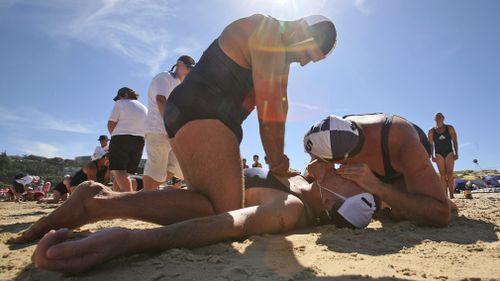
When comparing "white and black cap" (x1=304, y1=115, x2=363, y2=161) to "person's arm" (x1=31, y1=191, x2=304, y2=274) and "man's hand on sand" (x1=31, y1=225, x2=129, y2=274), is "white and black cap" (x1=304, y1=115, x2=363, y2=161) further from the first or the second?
"man's hand on sand" (x1=31, y1=225, x2=129, y2=274)

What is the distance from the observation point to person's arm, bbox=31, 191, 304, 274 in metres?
1.40

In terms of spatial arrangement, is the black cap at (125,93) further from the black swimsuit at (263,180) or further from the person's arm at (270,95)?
the person's arm at (270,95)

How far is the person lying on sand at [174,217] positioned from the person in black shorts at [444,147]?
630 centimetres

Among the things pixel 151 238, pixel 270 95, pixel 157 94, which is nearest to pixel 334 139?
pixel 270 95

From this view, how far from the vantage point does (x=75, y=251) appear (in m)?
1.40

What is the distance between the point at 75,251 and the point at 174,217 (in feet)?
2.79

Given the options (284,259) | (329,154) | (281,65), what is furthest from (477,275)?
(281,65)

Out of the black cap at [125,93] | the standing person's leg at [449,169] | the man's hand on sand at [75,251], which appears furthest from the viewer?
the standing person's leg at [449,169]

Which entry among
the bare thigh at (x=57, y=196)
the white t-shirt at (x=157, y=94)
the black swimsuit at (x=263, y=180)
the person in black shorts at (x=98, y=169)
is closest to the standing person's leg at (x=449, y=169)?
the black swimsuit at (x=263, y=180)

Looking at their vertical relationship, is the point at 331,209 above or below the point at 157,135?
below

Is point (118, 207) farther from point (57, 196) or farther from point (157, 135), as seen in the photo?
point (57, 196)

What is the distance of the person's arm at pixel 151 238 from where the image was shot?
1.40 m

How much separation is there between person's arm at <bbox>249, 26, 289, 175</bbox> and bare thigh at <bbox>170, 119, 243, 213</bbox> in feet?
0.84

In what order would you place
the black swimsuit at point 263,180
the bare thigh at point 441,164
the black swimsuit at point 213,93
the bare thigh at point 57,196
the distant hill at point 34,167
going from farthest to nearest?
the distant hill at point 34,167 < the bare thigh at point 57,196 < the bare thigh at point 441,164 < the black swimsuit at point 263,180 < the black swimsuit at point 213,93
